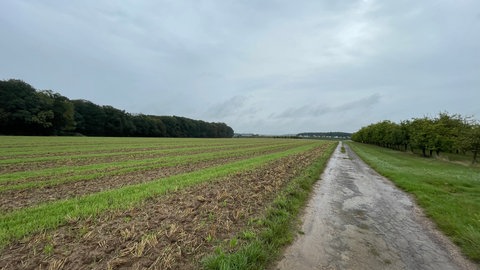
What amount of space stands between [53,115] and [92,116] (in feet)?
69.1

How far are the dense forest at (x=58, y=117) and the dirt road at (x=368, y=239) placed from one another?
260ft

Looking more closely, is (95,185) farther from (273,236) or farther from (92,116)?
(92,116)

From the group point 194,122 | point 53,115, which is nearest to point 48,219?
point 53,115

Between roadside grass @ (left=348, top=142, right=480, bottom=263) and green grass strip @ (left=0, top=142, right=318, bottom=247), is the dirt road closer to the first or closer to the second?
roadside grass @ (left=348, top=142, right=480, bottom=263)

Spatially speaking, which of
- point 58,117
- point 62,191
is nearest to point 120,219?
point 62,191

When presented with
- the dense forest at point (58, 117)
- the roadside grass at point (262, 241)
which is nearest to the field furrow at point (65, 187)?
the roadside grass at point (262, 241)

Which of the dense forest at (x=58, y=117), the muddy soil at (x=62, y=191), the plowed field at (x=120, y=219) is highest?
the dense forest at (x=58, y=117)

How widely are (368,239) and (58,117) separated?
287 ft

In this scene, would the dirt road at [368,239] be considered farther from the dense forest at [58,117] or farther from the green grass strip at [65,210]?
the dense forest at [58,117]

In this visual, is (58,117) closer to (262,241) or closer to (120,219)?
(120,219)

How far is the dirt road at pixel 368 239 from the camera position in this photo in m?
4.75

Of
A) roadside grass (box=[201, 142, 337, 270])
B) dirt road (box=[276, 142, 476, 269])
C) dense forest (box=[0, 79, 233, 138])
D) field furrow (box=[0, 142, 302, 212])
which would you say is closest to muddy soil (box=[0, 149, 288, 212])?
field furrow (box=[0, 142, 302, 212])

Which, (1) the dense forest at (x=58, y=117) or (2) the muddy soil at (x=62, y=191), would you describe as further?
(1) the dense forest at (x=58, y=117)

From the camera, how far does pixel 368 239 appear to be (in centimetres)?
588
